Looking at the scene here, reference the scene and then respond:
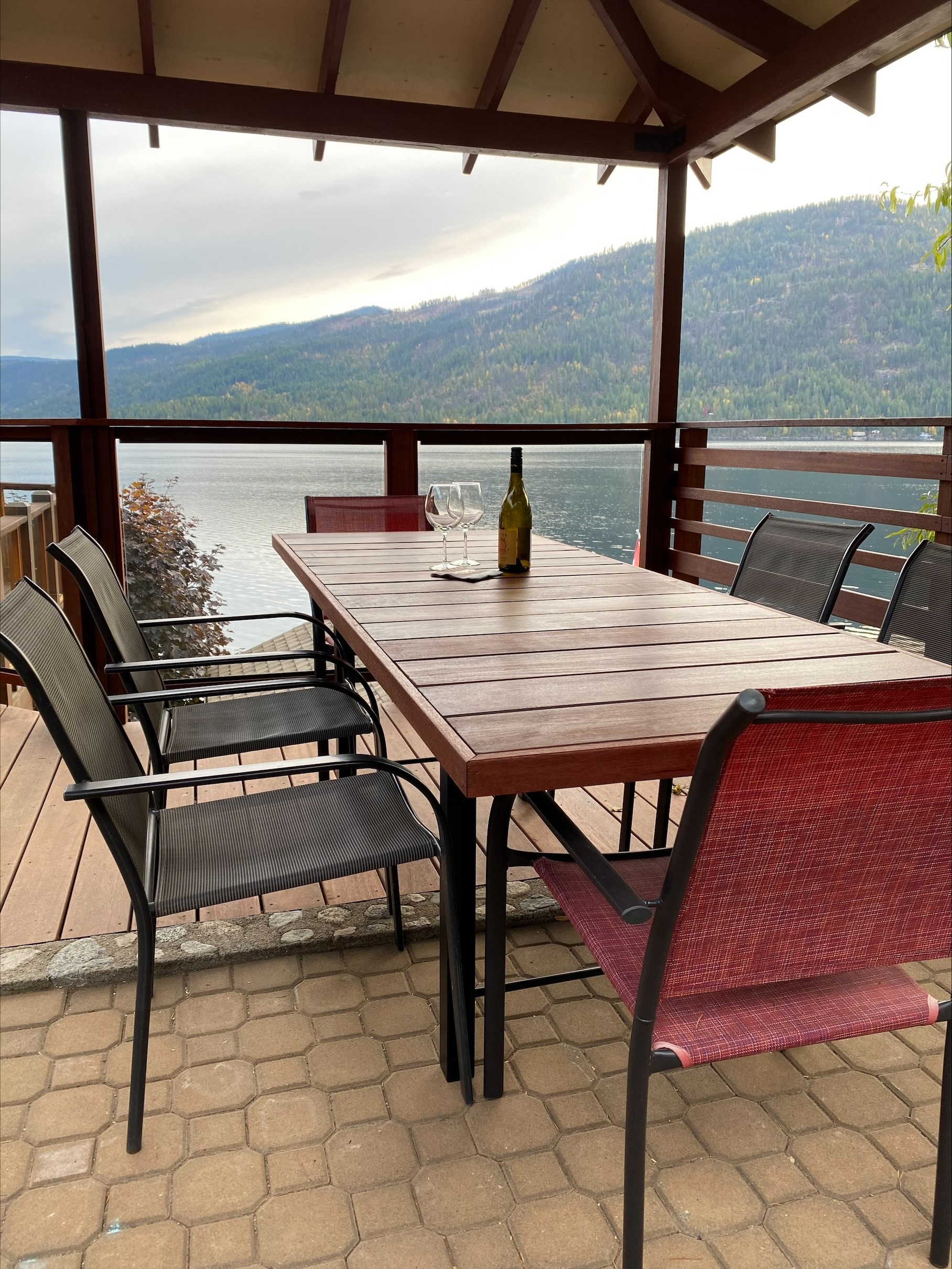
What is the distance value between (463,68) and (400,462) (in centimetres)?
200

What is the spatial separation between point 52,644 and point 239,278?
12.1 metres

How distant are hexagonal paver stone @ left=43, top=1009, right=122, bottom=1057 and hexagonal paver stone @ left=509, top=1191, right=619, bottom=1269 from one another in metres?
0.92

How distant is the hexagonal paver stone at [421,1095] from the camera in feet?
5.32

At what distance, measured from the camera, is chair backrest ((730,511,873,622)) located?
2.33 meters

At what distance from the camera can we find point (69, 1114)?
1612mm

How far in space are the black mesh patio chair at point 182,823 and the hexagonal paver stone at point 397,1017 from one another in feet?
0.86

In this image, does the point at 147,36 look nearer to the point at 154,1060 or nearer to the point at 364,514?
the point at 364,514

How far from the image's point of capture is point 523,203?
12055 mm

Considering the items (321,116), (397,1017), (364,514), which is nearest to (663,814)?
(397,1017)

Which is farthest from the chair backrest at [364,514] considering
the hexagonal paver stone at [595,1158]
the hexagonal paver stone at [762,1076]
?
the hexagonal paver stone at [595,1158]

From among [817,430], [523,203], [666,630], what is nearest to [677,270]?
[817,430]

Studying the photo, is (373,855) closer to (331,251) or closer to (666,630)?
(666,630)

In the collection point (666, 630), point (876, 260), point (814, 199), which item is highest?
point (814, 199)

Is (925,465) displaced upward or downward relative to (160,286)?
downward
